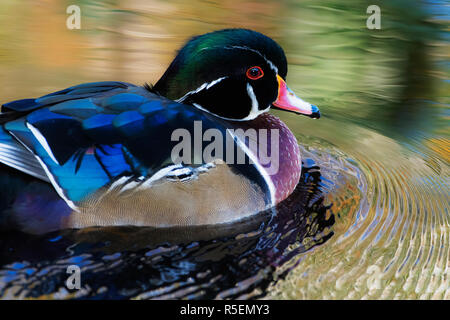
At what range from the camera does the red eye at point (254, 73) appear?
4524 mm

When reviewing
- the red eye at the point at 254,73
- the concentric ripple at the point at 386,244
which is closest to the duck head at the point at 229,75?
the red eye at the point at 254,73

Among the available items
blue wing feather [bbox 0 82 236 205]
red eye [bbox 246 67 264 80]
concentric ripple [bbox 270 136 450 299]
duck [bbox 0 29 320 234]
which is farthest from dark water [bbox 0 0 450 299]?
red eye [bbox 246 67 264 80]

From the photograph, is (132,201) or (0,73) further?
(0,73)

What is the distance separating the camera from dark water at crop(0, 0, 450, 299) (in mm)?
3668

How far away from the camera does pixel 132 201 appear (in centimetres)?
399

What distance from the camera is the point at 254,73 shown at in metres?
4.55

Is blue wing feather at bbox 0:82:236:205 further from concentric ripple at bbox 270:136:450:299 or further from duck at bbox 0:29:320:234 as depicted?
concentric ripple at bbox 270:136:450:299

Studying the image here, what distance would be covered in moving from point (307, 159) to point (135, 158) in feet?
6.34

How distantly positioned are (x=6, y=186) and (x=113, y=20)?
188 inches

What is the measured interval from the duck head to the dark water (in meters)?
0.82

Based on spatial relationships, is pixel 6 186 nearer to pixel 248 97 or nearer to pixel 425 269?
pixel 248 97

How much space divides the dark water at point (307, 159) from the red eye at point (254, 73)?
0.97 m

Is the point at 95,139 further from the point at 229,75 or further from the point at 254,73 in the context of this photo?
the point at 254,73

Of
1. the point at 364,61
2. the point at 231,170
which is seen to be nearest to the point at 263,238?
the point at 231,170
